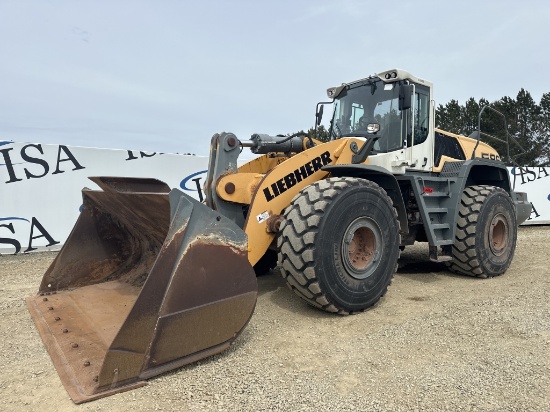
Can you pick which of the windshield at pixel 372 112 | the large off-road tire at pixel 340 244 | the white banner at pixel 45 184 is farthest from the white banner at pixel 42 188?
the large off-road tire at pixel 340 244

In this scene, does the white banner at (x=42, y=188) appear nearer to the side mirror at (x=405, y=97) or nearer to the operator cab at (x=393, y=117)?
the operator cab at (x=393, y=117)

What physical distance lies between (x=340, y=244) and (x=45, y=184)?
6677 millimetres

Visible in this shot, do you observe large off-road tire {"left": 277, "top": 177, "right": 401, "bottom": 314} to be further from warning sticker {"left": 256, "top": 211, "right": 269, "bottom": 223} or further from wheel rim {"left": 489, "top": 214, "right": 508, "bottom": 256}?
wheel rim {"left": 489, "top": 214, "right": 508, "bottom": 256}

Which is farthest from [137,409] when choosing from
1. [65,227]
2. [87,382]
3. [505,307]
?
[65,227]

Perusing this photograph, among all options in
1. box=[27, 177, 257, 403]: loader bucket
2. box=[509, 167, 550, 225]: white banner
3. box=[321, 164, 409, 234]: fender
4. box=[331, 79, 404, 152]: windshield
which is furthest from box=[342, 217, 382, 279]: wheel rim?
box=[509, 167, 550, 225]: white banner

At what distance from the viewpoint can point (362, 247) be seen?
4.18 metres

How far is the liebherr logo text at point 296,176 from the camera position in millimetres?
3915

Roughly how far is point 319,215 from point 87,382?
6.85 feet

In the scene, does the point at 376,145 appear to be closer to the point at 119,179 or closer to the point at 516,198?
the point at 119,179

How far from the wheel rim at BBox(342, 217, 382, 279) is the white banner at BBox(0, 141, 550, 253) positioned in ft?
20.3

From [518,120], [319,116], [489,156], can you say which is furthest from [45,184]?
[518,120]

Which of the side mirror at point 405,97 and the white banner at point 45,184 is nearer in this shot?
the side mirror at point 405,97

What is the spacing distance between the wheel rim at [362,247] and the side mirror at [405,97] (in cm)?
173

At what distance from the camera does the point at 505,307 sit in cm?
419
